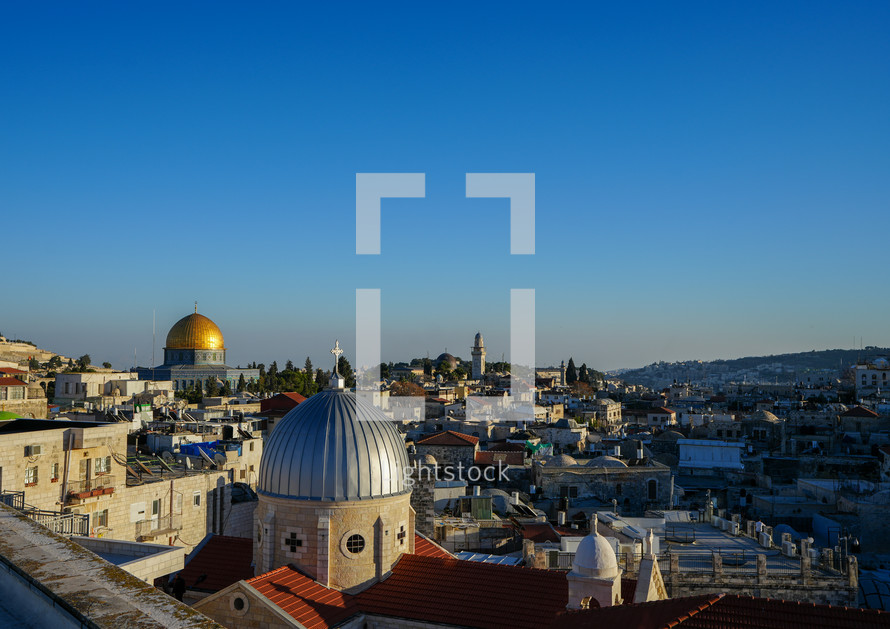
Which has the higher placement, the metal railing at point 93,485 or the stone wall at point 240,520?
the metal railing at point 93,485

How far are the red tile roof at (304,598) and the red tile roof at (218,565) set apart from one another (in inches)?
91.1

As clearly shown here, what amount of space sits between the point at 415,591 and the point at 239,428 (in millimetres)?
25466

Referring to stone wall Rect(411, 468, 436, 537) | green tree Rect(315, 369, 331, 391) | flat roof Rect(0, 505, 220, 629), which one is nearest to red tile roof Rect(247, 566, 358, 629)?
stone wall Rect(411, 468, 436, 537)

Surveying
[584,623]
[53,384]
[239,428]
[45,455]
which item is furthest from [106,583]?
[53,384]

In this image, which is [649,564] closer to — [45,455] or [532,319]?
[45,455]

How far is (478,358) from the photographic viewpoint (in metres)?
125

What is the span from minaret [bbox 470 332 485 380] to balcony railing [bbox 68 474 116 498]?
332 feet

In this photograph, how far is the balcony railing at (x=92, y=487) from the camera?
20.3m

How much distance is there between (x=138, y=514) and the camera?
22.3 m

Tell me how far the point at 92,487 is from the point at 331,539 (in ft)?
35.6

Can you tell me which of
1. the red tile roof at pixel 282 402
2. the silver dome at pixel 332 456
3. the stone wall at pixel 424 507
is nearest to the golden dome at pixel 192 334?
the red tile roof at pixel 282 402

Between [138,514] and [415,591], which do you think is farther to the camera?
[138,514]

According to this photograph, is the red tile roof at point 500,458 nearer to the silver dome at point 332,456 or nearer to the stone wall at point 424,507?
the stone wall at point 424,507

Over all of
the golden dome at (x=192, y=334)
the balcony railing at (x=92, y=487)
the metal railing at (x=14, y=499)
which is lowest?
the balcony railing at (x=92, y=487)
